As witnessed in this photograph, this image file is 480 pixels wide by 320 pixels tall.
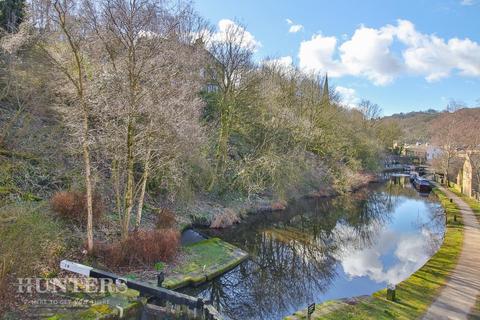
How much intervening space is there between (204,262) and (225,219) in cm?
642

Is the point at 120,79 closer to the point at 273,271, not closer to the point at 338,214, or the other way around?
the point at 273,271

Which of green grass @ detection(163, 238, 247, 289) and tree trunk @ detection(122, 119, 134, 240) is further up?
tree trunk @ detection(122, 119, 134, 240)

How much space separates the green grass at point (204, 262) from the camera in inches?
408

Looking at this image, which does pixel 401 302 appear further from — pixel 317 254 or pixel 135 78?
pixel 135 78

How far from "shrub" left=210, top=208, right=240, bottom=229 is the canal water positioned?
0.47 meters

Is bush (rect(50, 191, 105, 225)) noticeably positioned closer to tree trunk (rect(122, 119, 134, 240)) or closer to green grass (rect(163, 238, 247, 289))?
A: tree trunk (rect(122, 119, 134, 240))

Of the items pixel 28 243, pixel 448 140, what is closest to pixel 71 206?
pixel 28 243

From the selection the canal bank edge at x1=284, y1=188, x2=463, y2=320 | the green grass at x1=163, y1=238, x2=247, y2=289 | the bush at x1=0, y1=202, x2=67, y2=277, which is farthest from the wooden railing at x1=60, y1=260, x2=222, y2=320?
the canal bank edge at x1=284, y1=188, x2=463, y2=320

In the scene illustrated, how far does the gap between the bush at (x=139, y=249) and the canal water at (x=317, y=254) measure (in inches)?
65.6

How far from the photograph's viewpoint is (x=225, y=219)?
1848cm

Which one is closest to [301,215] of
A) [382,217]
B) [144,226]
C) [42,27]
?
[382,217]

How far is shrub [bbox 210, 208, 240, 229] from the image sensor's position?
58.9 feet

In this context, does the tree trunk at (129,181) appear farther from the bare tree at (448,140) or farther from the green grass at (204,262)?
the bare tree at (448,140)

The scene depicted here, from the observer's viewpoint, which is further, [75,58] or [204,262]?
[204,262]
